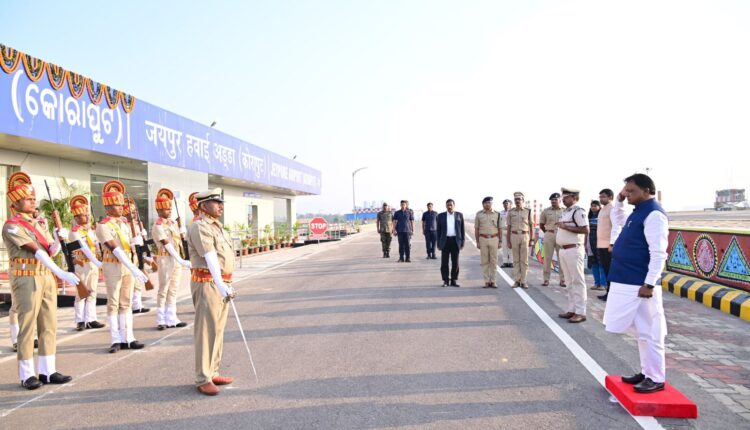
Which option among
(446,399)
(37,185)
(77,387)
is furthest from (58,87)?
(446,399)

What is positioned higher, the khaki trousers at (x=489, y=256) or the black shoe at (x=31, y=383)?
the khaki trousers at (x=489, y=256)

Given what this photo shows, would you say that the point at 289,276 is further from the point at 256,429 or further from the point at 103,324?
the point at 256,429

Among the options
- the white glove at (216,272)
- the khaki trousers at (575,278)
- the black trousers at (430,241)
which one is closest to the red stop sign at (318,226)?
the black trousers at (430,241)

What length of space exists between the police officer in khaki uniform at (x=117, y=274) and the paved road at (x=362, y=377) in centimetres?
31

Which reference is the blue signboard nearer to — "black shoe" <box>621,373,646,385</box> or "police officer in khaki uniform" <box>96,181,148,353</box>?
"police officer in khaki uniform" <box>96,181,148,353</box>

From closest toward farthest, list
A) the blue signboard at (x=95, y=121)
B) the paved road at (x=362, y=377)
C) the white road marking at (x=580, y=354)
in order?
1. the white road marking at (x=580, y=354)
2. the paved road at (x=362, y=377)
3. the blue signboard at (x=95, y=121)

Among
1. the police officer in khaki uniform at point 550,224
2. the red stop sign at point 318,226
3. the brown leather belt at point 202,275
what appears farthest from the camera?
the red stop sign at point 318,226

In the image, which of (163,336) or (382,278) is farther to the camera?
(382,278)

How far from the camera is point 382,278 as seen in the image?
12164mm

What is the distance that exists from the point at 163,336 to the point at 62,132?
801 centimetres

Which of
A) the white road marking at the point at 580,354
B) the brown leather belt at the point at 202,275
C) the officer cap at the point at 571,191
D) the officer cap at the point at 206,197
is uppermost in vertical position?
the officer cap at the point at 571,191

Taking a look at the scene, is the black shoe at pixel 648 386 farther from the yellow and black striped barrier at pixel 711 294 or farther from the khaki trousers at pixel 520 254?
the khaki trousers at pixel 520 254

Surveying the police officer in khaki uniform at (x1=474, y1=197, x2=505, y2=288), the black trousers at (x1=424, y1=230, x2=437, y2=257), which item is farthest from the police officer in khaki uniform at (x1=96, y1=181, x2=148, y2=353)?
the black trousers at (x1=424, y1=230, x2=437, y2=257)

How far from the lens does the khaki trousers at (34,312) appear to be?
4.87 meters
